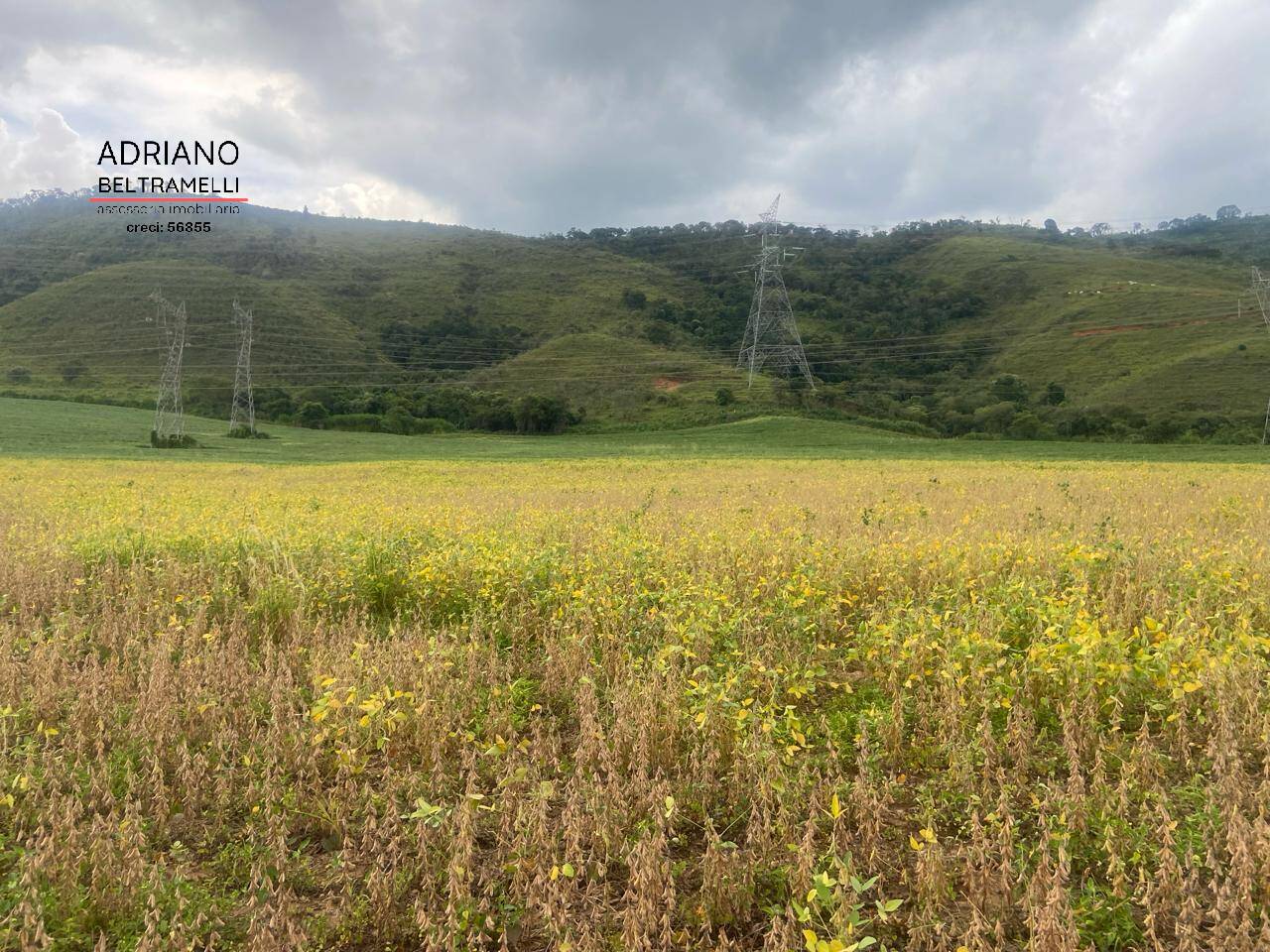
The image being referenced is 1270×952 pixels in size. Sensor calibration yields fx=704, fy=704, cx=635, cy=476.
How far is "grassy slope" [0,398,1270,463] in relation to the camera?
40.4 meters

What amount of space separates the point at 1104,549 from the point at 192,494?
18.2 m

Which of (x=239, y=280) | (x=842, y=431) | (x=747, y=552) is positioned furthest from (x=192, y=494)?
(x=239, y=280)

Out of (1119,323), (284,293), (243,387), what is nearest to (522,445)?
(243,387)

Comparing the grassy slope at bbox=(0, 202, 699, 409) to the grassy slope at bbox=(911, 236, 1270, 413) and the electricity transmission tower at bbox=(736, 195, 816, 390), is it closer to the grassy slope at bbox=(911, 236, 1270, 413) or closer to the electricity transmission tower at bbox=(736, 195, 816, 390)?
the electricity transmission tower at bbox=(736, 195, 816, 390)

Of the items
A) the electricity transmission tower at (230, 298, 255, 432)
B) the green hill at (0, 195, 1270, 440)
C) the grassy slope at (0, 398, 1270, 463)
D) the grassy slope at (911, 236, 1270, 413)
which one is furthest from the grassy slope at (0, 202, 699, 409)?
the grassy slope at (911, 236, 1270, 413)

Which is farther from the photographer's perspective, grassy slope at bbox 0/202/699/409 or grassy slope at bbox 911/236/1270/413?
grassy slope at bbox 0/202/699/409

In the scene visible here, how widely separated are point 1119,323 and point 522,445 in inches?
Result: 3298

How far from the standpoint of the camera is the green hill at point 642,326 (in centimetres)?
7375

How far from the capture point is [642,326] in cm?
11294

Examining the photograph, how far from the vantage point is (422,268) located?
13675cm

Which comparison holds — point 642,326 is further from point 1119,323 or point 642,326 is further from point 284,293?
point 1119,323

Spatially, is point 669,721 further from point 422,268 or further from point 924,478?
point 422,268

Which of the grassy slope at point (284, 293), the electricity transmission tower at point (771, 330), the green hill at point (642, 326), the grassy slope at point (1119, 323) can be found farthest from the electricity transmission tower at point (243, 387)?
the grassy slope at point (1119, 323)

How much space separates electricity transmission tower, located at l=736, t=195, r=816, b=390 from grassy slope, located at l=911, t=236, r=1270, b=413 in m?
27.5
